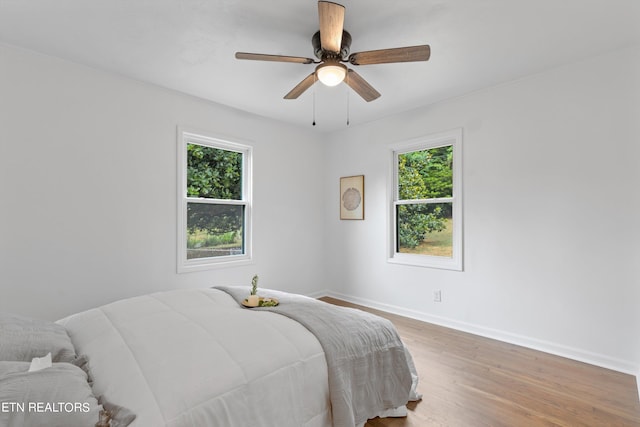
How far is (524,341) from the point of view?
294 cm

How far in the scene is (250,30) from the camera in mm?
2188

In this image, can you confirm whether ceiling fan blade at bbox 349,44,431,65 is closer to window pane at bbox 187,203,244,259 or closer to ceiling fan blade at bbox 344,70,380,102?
ceiling fan blade at bbox 344,70,380,102

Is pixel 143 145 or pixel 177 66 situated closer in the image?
pixel 177 66

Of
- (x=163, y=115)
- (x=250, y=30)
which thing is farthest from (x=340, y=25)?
(x=163, y=115)

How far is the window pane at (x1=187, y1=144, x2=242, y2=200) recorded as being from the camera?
3504 millimetres

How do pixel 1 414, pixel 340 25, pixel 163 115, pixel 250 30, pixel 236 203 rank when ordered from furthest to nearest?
pixel 236 203 < pixel 163 115 < pixel 250 30 < pixel 340 25 < pixel 1 414

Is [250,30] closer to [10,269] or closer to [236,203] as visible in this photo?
[236,203]

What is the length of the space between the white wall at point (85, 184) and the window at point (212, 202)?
4.7 inches

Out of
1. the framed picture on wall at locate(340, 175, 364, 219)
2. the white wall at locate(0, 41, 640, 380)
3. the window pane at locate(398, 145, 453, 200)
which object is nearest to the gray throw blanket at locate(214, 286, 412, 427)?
the white wall at locate(0, 41, 640, 380)

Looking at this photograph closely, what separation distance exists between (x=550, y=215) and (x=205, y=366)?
3.08 meters

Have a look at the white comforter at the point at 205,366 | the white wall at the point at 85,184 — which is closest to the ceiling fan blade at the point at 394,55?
the white comforter at the point at 205,366

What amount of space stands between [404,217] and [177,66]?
3.00 m

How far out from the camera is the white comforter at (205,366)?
112 centimetres

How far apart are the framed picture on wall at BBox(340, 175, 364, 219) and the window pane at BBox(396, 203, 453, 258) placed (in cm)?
56
